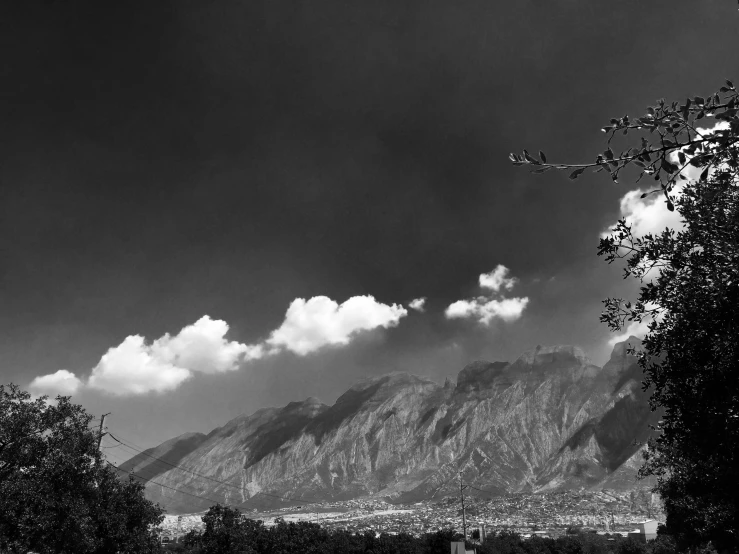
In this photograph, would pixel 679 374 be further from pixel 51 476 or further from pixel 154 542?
pixel 154 542

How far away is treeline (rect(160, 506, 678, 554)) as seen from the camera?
180 ft

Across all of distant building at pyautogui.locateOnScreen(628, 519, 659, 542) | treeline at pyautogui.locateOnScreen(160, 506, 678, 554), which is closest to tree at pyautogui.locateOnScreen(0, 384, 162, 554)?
treeline at pyautogui.locateOnScreen(160, 506, 678, 554)

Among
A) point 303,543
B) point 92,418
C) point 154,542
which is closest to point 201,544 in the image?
point 154,542

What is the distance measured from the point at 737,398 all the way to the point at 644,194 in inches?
246

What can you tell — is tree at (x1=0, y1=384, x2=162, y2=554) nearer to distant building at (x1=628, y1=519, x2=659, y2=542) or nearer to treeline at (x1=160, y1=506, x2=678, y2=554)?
treeline at (x1=160, y1=506, x2=678, y2=554)

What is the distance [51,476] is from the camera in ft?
84.3

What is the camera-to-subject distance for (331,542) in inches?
3494

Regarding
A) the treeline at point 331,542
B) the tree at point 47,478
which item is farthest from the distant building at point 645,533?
the tree at point 47,478

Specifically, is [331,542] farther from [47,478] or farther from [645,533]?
[645,533]

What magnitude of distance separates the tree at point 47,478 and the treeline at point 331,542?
27288 millimetres

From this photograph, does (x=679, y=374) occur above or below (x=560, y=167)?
below

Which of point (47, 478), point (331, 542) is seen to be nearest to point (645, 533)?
point (331, 542)

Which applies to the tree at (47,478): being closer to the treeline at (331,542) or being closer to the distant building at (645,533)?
the treeline at (331,542)

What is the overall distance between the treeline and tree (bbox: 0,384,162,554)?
89.5 ft
